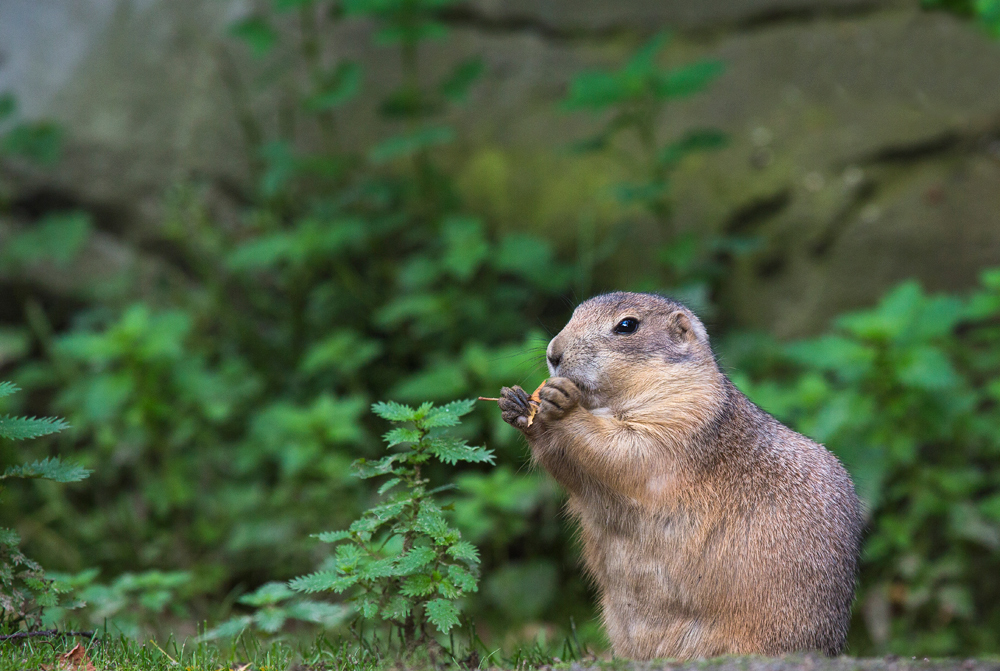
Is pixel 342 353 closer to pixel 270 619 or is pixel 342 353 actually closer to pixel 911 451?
pixel 270 619

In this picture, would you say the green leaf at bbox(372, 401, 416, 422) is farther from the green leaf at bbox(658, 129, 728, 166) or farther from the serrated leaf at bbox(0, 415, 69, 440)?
the green leaf at bbox(658, 129, 728, 166)

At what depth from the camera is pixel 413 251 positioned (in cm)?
873

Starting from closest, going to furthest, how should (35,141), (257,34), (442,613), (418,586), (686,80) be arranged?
(442,613) → (418,586) → (686,80) → (257,34) → (35,141)

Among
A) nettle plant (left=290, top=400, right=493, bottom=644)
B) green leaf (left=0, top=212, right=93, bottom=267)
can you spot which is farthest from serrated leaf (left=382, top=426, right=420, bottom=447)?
green leaf (left=0, top=212, right=93, bottom=267)

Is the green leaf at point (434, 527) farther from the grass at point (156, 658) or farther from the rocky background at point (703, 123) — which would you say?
the rocky background at point (703, 123)

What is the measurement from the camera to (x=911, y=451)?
6160 millimetres

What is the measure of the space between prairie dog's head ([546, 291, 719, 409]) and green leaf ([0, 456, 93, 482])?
1.91 meters

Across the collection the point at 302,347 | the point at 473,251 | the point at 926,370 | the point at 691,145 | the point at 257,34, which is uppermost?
the point at 257,34

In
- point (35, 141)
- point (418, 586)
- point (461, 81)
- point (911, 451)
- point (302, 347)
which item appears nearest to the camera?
point (418, 586)

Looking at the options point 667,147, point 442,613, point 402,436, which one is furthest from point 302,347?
point 442,613

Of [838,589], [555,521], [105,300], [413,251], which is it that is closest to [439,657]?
[838,589]

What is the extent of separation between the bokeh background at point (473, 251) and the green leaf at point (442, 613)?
9.29ft

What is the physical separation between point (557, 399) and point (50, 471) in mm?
1886

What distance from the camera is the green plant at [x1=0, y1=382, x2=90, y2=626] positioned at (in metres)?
3.30
